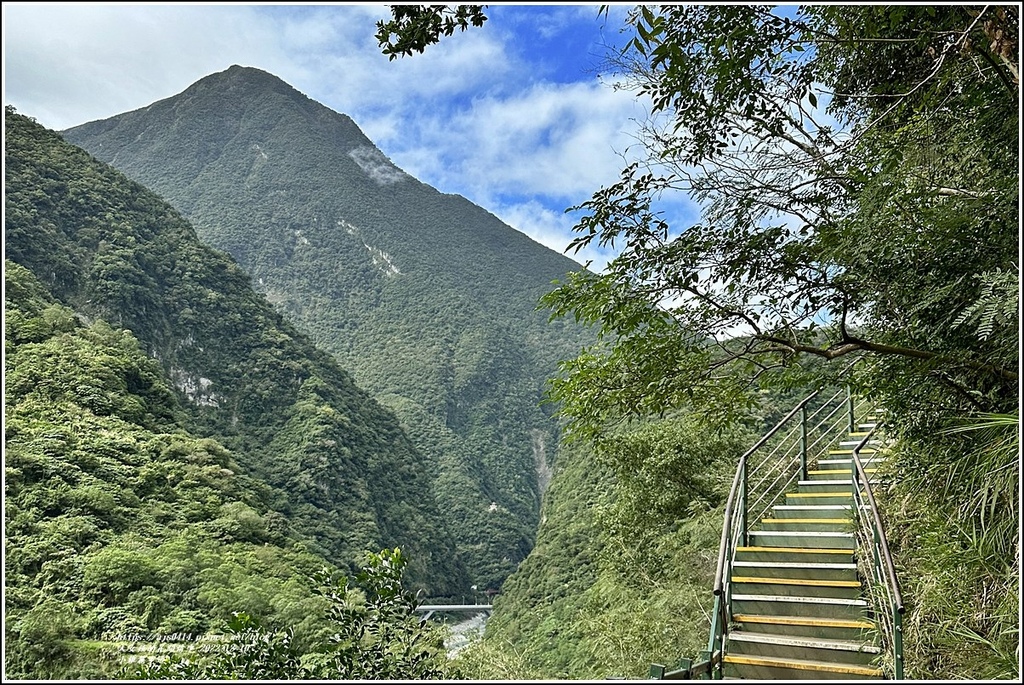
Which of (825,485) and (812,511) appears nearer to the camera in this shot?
(812,511)

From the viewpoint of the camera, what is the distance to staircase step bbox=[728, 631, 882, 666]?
324cm

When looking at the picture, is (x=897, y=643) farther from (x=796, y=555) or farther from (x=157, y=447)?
(x=157, y=447)

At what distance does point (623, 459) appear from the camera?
315 inches

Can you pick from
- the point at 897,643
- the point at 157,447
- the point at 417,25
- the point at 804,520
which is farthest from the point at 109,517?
the point at 417,25

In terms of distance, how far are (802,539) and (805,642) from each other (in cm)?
117

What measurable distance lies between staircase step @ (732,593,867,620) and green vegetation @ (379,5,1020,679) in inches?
11.6

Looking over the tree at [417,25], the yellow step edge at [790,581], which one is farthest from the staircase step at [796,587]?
the tree at [417,25]

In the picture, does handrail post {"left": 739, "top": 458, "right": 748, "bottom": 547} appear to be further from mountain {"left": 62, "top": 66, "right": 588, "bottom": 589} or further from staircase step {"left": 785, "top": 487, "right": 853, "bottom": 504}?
mountain {"left": 62, "top": 66, "right": 588, "bottom": 589}

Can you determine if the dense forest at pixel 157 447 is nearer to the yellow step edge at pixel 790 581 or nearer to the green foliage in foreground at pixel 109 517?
the green foliage in foreground at pixel 109 517

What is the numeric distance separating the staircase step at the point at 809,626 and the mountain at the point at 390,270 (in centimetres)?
2320

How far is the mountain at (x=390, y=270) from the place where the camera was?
35312 mm

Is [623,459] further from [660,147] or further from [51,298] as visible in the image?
[51,298]

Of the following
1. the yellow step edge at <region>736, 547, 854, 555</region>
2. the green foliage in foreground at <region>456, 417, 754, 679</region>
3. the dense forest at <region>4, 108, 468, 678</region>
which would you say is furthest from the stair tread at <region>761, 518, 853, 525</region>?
the dense forest at <region>4, 108, 468, 678</region>

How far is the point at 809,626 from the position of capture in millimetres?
3562
